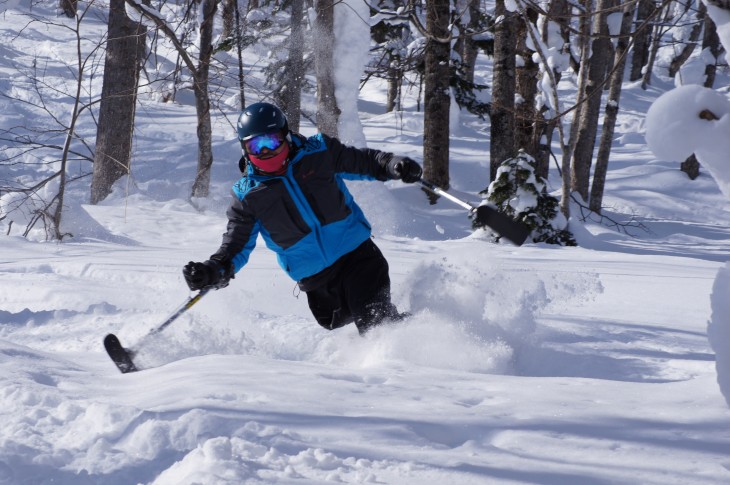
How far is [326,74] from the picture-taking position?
35.6 feet

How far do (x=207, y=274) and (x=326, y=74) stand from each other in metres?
7.05

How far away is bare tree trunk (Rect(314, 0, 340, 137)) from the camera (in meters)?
10.5

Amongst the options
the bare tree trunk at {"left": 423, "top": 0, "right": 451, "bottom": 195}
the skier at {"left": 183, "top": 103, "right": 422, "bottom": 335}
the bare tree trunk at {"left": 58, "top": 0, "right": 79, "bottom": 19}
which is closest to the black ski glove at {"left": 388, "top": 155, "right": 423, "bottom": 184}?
the skier at {"left": 183, "top": 103, "right": 422, "bottom": 335}

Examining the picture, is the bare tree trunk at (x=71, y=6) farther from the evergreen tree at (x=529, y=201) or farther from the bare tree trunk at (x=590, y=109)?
the bare tree trunk at (x=590, y=109)

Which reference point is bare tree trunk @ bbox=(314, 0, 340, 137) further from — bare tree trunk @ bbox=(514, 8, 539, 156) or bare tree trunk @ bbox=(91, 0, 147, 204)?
bare tree trunk @ bbox=(514, 8, 539, 156)

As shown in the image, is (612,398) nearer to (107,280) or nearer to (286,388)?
(286,388)

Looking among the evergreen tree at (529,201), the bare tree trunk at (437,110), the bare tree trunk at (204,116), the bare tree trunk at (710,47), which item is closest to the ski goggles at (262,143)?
the evergreen tree at (529,201)

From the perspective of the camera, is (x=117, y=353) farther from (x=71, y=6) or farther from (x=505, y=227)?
(x=71, y=6)

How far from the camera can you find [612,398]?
2.94 metres

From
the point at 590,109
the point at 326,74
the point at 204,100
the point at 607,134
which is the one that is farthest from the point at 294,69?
the point at 607,134

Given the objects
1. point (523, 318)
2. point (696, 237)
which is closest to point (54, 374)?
point (523, 318)

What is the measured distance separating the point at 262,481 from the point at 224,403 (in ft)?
2.05

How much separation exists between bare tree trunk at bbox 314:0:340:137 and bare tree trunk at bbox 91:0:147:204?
2.68 m

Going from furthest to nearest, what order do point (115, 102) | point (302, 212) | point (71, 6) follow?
point (115, 102) → point (71, 6) → point (302, 212)
